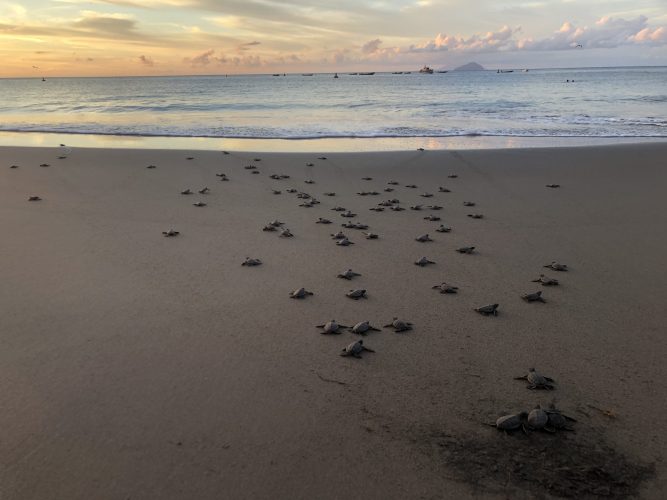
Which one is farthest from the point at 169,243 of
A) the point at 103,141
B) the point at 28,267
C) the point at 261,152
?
the point at 103,141

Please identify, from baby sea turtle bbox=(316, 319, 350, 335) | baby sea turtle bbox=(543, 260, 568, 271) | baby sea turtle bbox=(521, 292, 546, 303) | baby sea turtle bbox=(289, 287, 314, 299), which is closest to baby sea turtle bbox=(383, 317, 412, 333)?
baby sea turtle bbox=(316, 319, 350, 335)

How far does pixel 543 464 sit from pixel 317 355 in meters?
1.92

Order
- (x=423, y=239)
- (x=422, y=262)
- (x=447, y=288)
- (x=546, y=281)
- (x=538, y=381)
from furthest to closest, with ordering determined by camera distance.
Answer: (x=423, y=239)
(x=422, y=262)
(x=546, y=281)
(x=447, y=288)
(x=538, y=381)

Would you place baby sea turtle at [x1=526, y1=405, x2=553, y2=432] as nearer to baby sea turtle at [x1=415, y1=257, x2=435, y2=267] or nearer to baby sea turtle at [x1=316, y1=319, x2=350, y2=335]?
baby sea turtle at [x1=316, y1=319, x2=350, y2=335]

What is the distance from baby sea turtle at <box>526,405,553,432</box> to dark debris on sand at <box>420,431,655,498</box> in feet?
0.16

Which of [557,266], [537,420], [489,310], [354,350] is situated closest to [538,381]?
[537,420]

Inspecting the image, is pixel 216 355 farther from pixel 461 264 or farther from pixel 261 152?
pixel 261 152

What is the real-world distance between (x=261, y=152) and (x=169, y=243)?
7.83m

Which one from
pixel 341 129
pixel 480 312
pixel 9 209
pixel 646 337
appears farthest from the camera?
pixel 341 129

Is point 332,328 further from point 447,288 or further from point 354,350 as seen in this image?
point 447,288

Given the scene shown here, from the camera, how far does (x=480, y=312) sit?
5.17 m

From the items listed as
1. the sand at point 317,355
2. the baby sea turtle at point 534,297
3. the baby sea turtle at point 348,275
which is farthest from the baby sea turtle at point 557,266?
the baby sea turtle at point 348,275

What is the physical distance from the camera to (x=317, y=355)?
14.4 ft

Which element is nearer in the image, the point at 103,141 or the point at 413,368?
the point at 413,368
